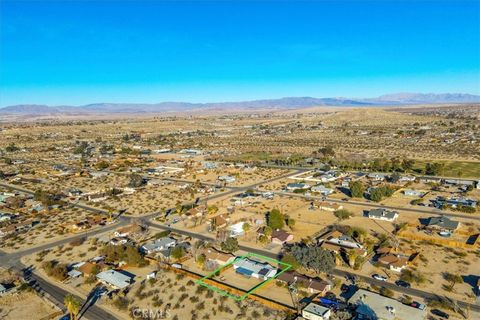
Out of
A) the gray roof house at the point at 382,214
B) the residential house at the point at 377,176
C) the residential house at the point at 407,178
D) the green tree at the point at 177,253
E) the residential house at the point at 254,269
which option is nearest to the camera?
the residential house at the point at 254,269

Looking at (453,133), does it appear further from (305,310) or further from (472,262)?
(305,310)

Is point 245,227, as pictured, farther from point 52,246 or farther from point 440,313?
point 440,313

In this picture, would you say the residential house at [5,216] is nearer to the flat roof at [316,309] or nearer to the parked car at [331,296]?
the flat roof at [316,309]

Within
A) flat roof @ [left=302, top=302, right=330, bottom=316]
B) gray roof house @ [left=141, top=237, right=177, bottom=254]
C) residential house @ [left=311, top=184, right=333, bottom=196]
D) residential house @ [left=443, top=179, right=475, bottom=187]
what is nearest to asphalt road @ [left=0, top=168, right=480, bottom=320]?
gray roof house @ [left=141, top=237, right=177, bottom=254]

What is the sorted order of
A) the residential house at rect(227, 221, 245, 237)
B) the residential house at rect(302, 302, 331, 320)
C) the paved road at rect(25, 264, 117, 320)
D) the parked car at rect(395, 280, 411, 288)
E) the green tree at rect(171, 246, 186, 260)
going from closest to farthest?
the residential house at rect(302, 302, 331, 320)
the paved road at rect(25, 264, 117, 320)
the parked car at rect(395, 280, 411, 288)
the green tree at rect(171, 246, 186, 260)
the residential house at rect(227, 221, 245, 237)

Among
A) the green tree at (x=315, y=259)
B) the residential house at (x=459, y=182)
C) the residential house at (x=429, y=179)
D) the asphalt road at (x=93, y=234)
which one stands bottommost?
the residential house at (x=429, y=179)

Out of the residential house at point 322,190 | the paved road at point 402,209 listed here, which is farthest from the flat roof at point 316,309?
the residential house at point 322,190

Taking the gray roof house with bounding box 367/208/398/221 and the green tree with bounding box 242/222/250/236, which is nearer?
the green tree with bounding box 242/222/250/236

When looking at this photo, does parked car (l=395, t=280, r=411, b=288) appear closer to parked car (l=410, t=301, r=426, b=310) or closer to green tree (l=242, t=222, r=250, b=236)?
parked car (l=410, t=301, r=426, b=310)
